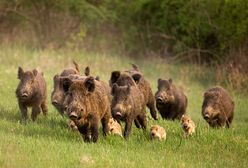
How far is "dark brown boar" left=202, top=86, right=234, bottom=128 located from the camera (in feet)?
51.5

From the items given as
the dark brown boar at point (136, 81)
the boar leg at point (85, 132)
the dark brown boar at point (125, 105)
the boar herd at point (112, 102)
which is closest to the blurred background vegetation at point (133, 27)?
the boar herd at point (112, 102)

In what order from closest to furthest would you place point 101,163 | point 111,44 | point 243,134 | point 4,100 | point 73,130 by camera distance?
point 101,163, point 73,130, point 243,134, point 4,100, point 111,44

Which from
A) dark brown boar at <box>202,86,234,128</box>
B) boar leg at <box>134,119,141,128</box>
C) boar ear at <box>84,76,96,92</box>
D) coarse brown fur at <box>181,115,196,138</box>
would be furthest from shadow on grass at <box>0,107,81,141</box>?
dark brown boar at <box>202,86,234,128</box>

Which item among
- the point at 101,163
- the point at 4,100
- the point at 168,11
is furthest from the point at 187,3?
the point at 101,163

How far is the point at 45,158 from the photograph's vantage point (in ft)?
33.3

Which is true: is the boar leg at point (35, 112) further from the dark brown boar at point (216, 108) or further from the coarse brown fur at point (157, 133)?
the dark brown boar at point (216, 108)

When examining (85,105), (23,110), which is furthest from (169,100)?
(85,105)

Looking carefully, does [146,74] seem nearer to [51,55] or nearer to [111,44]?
[51,55]

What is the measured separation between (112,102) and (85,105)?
1.21 meters

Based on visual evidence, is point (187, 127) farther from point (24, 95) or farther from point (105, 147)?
point (24, 95)

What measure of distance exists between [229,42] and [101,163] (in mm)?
19926

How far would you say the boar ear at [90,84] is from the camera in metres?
11.8

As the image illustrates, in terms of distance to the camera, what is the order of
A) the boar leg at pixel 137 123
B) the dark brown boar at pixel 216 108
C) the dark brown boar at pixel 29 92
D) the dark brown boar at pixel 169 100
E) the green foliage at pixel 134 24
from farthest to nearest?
1. the green foliage at pixel 134 24
2. the dark brown boar at pixel 169 100
3. the dark brown boar at pixel 216 108
4. the dark brown boar at pixel 29 92
5. the boar leg at pixel 137 123

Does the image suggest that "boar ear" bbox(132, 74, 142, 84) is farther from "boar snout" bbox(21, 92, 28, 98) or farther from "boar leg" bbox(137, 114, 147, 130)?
"boar snout" bbox(21, 92, 28, 98)
